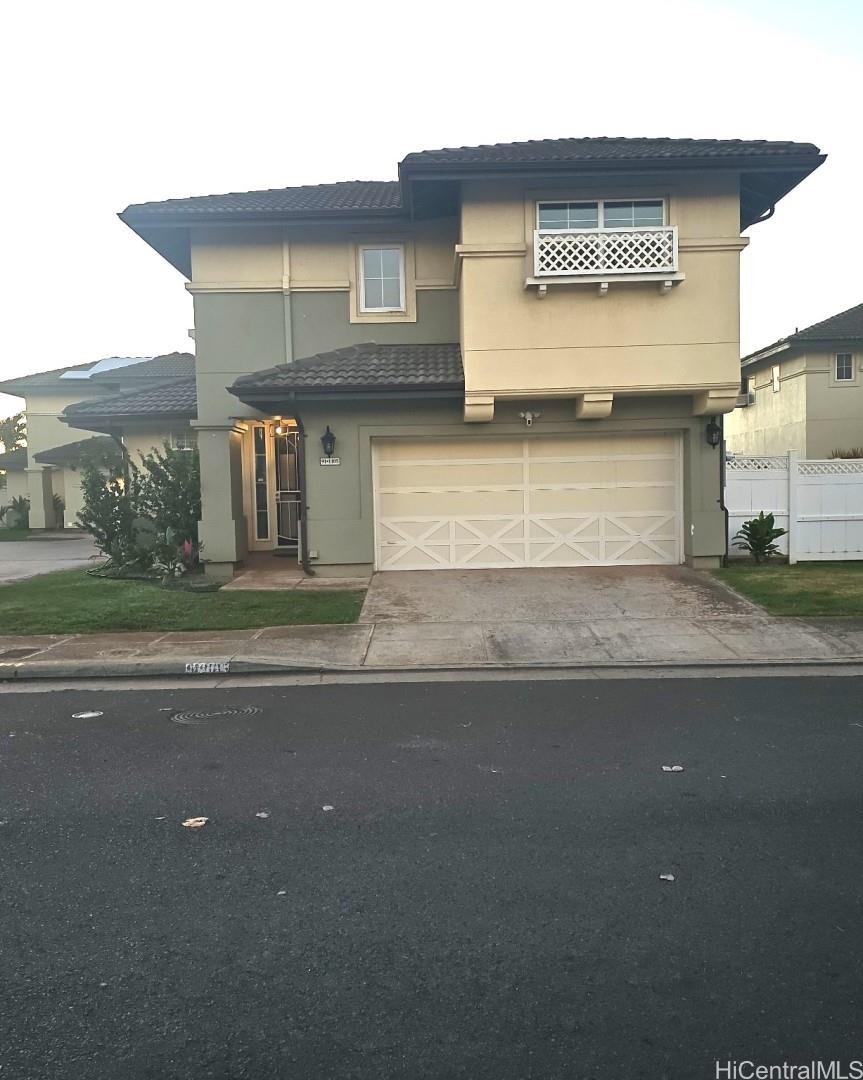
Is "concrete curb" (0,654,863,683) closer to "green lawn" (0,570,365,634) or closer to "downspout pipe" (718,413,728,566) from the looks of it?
"green lawn" (0,570,365,634)

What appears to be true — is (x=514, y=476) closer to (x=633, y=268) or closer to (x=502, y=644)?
(x=633, y=268)

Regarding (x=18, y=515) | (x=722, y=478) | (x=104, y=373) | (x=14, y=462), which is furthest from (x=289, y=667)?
(x=14, y=462)

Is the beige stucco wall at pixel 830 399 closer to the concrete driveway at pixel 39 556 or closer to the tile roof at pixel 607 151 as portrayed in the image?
the tile roof at pixel 607 151

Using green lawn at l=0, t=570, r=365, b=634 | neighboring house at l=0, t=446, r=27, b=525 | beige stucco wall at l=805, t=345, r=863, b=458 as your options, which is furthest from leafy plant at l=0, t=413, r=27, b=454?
beige stucco wall at l=805, t=345, r=863, b=458

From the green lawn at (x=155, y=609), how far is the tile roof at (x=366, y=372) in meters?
3.23

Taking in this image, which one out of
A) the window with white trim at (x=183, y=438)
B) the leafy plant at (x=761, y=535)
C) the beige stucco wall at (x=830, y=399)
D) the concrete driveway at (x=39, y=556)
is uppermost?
the beige stucco wall at (x=830, y=399)

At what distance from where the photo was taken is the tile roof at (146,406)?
16703 millimetres

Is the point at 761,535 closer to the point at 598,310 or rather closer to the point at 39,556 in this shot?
the point at 598,310

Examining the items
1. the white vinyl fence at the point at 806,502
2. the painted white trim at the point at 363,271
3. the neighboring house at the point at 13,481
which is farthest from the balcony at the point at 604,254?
the neighboring house at the point at 13,481

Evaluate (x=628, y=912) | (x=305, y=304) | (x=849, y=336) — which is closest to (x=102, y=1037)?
(x=628, y=912)

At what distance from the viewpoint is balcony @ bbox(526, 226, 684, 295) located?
12359mm

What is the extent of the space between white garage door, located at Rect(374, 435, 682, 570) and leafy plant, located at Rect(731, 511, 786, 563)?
1.15 m

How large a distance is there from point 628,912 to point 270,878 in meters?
1.68

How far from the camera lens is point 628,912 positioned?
140 inches
